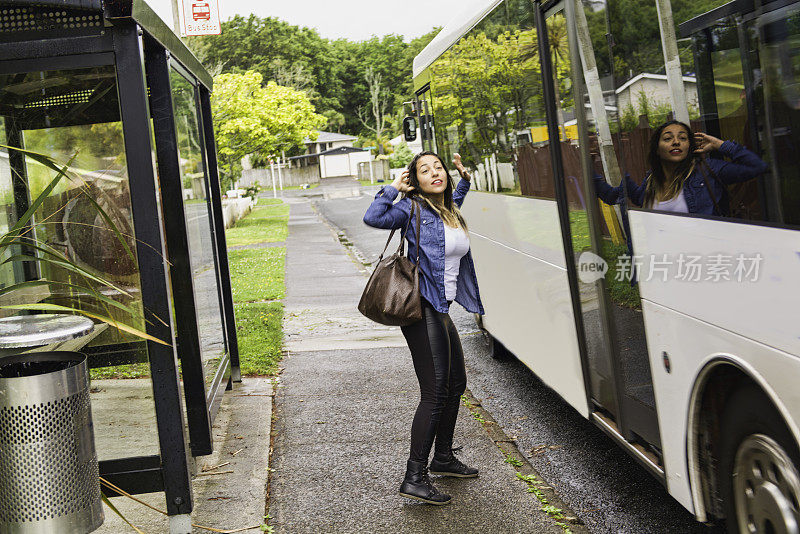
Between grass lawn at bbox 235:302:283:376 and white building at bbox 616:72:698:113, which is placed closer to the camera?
white building at bbox 616:72:698:113

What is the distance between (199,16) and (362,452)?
8.84 m

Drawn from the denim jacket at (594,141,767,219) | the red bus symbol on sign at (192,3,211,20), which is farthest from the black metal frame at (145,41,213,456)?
the red bus symbol on sign at (192,3,211,20)

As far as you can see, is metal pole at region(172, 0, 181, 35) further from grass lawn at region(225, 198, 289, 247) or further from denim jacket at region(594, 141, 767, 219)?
denim jacket at region(594, 141, 767, 219)

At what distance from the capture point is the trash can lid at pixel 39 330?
10.9 ft

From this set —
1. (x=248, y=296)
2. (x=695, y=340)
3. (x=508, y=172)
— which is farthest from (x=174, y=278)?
(x=248, y=296)

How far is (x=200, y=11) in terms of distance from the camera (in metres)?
12.3

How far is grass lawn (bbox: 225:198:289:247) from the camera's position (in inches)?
872

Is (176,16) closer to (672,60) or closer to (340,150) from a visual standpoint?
(672,60)

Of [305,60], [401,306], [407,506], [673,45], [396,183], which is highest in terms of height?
[305,60]

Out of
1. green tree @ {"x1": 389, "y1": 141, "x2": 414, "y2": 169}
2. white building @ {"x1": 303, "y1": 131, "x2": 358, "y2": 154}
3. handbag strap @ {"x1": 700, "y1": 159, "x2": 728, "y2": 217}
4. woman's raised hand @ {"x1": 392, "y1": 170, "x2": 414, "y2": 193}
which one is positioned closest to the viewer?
handbag strap @ {"x1": 700, "y1": 159, "x2": 728, "y2": 217}

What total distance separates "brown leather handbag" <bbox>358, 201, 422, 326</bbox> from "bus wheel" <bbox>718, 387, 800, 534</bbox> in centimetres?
175

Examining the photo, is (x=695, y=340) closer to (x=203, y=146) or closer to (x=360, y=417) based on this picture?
(x=360, y=417)

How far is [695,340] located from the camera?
3.15 meters

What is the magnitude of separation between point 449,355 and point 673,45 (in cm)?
209
